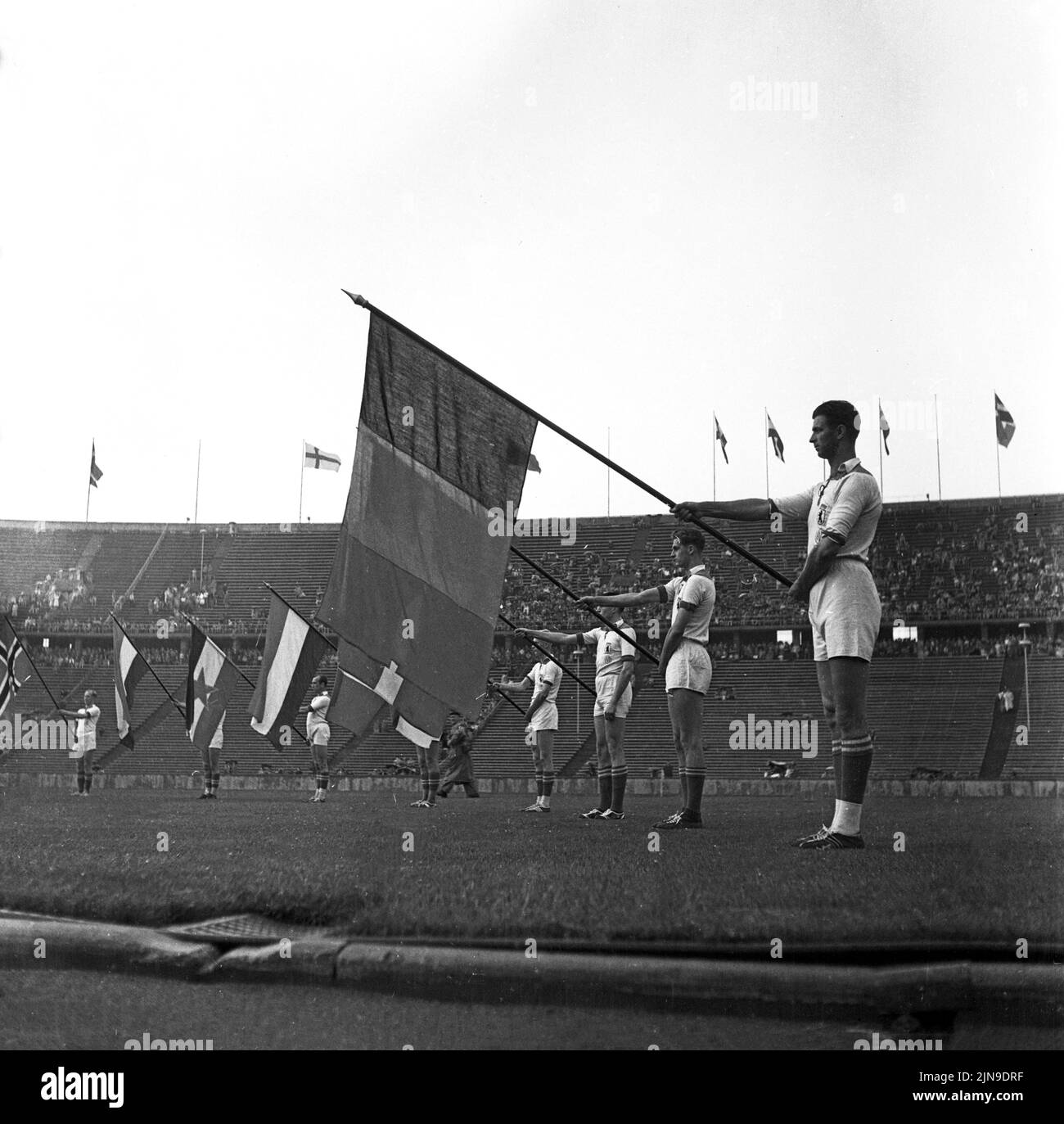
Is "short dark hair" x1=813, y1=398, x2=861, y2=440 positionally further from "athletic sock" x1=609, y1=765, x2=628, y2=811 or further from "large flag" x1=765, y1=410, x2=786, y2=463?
"athletic sock" x1=609, y1=765, x2=628, y2=811

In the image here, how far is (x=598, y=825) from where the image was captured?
6785 millimetres

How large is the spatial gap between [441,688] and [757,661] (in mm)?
17474

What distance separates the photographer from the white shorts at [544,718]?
11.9 metres

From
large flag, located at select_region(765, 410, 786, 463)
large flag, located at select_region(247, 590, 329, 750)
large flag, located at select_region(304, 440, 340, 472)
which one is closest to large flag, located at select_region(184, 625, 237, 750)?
large flag, located at select_region(247, 590, 329, 750)

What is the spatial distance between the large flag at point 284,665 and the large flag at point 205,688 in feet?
5.06

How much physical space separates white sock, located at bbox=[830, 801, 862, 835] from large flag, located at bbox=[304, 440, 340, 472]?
163 inches

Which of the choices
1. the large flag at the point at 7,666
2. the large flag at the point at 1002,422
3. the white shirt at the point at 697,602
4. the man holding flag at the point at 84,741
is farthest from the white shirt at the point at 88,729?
the large flag at the point at 1002,422

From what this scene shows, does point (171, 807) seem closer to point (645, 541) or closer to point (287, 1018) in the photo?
point (287, 1018)

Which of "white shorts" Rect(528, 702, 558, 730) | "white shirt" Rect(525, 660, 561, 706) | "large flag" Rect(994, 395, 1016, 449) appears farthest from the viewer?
"white shorts" Rect(528, 702, 558, 730)

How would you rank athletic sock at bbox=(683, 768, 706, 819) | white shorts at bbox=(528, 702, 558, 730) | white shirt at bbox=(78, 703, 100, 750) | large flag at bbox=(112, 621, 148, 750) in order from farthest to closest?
white shirt at bbox=(78, 703, 100, 750) < large flag at bbox=(112, 621, 148, 750) < white shorts at bbox=(528, 702, 558, 730) < athletic sock at bbox=(683, 768, 706, 819)

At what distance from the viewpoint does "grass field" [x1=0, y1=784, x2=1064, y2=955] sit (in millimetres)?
3592

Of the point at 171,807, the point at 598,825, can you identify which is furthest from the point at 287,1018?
the point at 171,807
